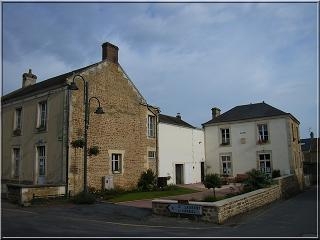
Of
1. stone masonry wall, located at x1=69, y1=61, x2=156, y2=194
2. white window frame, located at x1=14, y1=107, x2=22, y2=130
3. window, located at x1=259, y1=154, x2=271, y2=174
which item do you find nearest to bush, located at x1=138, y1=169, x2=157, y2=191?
stone masonry wall, located at x1=69, y1=61, x2=156, y2=194

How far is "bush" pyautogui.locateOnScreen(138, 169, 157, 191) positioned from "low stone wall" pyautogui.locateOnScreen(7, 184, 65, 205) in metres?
6.37

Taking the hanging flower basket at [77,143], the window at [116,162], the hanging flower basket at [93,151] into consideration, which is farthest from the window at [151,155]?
the hanging flower basket at [77,143]

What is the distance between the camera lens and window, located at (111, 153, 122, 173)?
69.7 feet

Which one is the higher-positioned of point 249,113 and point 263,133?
point 249,113

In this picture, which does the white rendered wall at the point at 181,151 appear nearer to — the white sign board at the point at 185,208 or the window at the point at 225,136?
the window at the point at 225,136

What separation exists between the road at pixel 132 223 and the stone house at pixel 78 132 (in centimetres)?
422

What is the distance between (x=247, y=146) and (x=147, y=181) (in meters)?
11.7

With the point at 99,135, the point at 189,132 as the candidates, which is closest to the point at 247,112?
the point at 189,132

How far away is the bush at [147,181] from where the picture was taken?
22.6 m

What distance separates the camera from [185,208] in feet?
40.2

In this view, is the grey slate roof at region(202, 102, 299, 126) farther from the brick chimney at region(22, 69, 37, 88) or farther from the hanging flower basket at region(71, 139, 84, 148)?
the hanging flower basket at region(71, 139, 84, 148)

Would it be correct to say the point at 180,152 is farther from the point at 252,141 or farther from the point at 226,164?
the point at 252,141

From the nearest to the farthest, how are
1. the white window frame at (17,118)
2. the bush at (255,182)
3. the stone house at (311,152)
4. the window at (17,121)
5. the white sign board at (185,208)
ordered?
1. the white sign board at (185,208)
2. the bush at (255,182)
3. the window at (17,121)
4. the white window frame at (17,118)
5. the stone house at (311,152)

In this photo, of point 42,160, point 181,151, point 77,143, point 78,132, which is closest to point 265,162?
point 181,151
